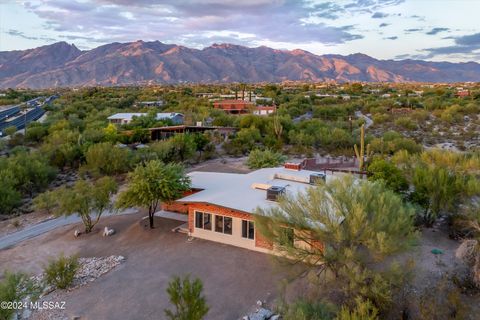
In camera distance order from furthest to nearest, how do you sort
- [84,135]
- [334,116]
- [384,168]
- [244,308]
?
[334,116] → [84,135] → [384,168] → [244,308]

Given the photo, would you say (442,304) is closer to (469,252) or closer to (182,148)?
(469,252)

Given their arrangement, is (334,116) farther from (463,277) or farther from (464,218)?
(463,277)

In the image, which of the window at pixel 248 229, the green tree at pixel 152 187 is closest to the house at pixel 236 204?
the window at pixel 248 229

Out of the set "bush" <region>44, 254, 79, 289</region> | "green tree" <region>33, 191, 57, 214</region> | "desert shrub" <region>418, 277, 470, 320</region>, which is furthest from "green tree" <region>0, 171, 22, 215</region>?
"desert shrub" <region>418, 277, 470, 320</region>

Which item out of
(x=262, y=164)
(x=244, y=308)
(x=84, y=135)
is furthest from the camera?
(x=84, y=135)

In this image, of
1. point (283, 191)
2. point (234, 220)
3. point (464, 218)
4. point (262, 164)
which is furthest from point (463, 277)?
point (262, 164)

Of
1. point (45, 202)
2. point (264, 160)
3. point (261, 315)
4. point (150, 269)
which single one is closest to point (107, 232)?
point (150, 269)
